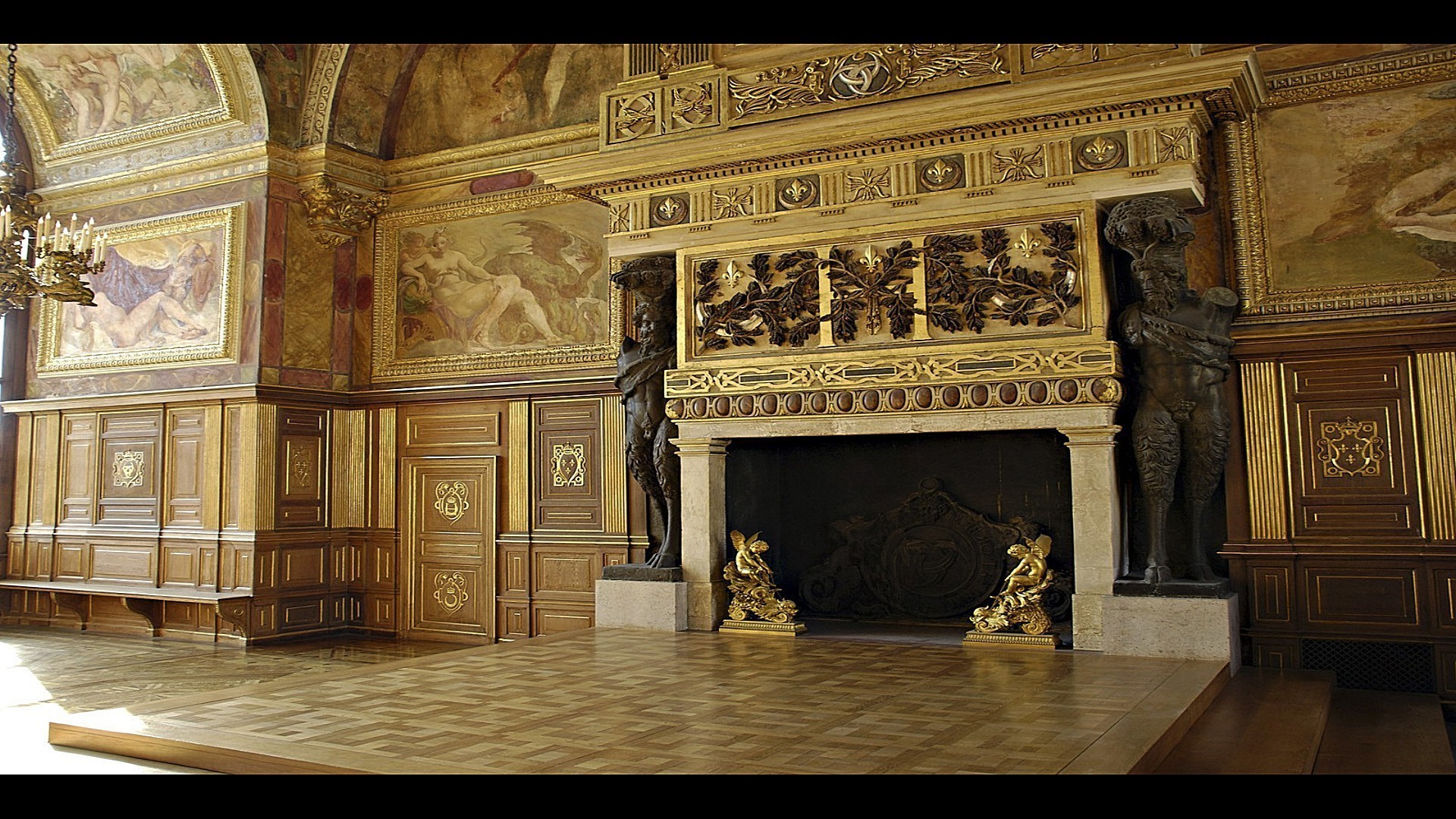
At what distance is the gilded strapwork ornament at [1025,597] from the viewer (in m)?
7.12

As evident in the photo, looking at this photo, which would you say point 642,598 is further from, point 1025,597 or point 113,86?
point 113,86

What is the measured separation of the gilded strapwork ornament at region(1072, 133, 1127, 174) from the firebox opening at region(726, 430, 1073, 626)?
1857 mm

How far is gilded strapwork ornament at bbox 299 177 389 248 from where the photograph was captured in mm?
10523

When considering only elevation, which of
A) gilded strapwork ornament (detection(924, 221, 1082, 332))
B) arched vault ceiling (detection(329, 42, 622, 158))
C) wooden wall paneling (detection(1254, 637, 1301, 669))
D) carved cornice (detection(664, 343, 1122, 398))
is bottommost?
wooden wall paneling (detection(1254, 637, 1301, 669))

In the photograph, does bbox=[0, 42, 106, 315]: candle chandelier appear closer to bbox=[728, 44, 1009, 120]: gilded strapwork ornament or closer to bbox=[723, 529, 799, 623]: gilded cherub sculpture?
bbox=[728, 44, 1009, 120]: gilded strapwork ornament

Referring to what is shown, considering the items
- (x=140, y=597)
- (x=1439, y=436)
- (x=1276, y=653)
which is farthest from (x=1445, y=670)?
(x=140, y=597)

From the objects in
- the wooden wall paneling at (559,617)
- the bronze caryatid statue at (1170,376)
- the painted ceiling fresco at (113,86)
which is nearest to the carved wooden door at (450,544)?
the wooden wall paneling at (559,617)

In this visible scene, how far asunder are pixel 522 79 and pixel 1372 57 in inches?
276

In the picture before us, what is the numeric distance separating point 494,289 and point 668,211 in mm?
2803

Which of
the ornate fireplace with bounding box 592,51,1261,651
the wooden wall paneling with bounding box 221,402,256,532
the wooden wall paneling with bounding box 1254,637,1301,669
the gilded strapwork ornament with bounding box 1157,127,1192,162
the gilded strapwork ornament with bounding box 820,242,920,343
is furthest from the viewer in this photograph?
the wooden wall paneling with bounding box 221,402,256,532

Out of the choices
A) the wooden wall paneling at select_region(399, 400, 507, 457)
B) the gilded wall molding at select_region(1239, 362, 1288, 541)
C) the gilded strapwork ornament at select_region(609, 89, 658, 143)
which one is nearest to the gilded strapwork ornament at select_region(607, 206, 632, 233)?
the gilded strapwork ornament at select_region(609, 89, 658, 143)

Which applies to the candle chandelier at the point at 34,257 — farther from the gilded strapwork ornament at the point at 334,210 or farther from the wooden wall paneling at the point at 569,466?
the wooden wall paneling at the point at 569,466

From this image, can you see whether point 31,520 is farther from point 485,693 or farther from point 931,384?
point 931,384

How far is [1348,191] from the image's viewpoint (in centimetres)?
714
